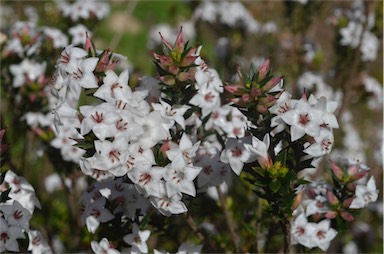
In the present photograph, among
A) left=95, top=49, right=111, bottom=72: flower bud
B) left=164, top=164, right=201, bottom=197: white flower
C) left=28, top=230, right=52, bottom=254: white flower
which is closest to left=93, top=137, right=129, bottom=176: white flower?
left=164, top=164, right=201, bottom=197: white flower

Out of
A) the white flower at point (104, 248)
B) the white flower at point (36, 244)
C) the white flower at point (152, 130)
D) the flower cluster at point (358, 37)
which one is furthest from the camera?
the flower cluster at point (358, 37)

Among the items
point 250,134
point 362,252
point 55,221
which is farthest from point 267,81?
point 362,252

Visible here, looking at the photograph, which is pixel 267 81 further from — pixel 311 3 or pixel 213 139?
pixel 311 3

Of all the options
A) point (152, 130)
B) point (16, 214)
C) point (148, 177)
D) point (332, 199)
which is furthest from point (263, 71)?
point (16, 214)

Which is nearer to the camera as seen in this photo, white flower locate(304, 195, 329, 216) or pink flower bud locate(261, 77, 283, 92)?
pink flower bud locate(261, 77, 283, 92)

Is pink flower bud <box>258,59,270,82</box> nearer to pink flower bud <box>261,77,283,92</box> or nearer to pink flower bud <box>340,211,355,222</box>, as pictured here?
pink flower bud <box>261,77,283,92</box>

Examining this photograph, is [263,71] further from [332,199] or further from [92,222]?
[92,222]

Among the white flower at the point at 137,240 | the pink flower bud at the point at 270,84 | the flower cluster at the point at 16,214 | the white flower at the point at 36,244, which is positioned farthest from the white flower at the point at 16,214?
the pink flower bud at the point at 270,84

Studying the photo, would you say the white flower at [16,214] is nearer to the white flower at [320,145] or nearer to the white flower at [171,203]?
the white flower at [171,203]

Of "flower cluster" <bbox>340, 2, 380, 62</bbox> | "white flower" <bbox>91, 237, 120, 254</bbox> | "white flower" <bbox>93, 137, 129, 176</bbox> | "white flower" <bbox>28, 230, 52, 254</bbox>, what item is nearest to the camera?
"white flower" <bbox>93, 137, 129, 176</bbox>
